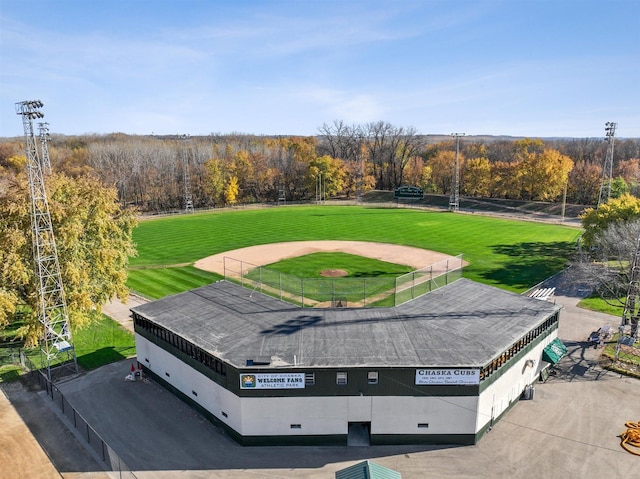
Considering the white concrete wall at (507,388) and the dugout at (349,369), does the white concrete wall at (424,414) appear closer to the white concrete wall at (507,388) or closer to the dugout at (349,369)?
the dugout at (349,369)

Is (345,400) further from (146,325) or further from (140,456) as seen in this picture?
(146,325)

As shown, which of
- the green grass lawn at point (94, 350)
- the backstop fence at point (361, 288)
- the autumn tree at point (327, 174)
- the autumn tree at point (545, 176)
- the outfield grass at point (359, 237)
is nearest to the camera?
the backstop fence at point (361, 288)

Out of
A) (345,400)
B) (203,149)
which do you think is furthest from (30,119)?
(203,149)

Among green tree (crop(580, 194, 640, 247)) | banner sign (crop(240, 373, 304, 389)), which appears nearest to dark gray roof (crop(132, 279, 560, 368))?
banner sign (crop(240, 373, 304, 389))

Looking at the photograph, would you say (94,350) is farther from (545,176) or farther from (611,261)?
(545,176)

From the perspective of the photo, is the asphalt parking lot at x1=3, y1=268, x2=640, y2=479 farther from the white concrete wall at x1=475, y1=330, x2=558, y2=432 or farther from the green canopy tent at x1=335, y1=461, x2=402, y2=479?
the green canopy tent at x1=335, y1=461, x2=402, y2=479

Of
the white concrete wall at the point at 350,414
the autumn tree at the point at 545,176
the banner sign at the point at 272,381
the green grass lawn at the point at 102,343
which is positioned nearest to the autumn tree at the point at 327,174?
the autumn tree at the point at 545,176
